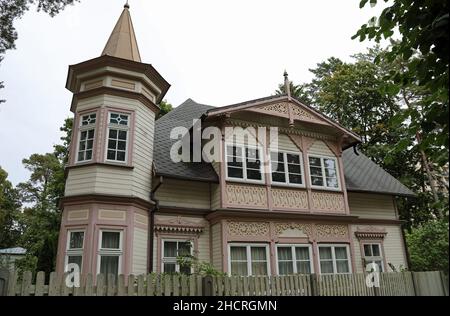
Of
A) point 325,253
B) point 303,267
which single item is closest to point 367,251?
point 325,253

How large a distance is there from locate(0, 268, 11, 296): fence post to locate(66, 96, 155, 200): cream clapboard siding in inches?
232

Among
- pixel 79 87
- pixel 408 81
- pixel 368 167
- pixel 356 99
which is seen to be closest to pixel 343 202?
pixel 368 167

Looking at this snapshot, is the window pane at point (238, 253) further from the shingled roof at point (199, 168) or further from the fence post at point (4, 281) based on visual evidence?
the fence post at point (4, 281)

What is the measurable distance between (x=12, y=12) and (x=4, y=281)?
7.41 metres

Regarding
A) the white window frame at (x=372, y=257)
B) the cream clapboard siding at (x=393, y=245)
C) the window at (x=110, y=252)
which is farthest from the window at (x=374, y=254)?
the window at (x=110, y=252)

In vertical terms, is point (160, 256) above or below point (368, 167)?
below

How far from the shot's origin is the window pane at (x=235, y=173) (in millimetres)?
12289

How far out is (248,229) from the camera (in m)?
11.8

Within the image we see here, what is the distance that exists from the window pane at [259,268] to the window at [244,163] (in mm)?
2916

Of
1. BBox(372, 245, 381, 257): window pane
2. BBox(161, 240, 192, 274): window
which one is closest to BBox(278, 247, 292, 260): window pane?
BBox(161, 240, 192, 274): window

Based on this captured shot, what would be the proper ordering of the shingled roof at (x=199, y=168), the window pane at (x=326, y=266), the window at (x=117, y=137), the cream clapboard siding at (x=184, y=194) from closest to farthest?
the window at (x=117, y=137)
the cream clapboard siding at (x=184, y=194)
the shingled roof at (x=199, y=168)
the window pane at (x=326, y=266)

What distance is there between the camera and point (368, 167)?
17438 millimetres
